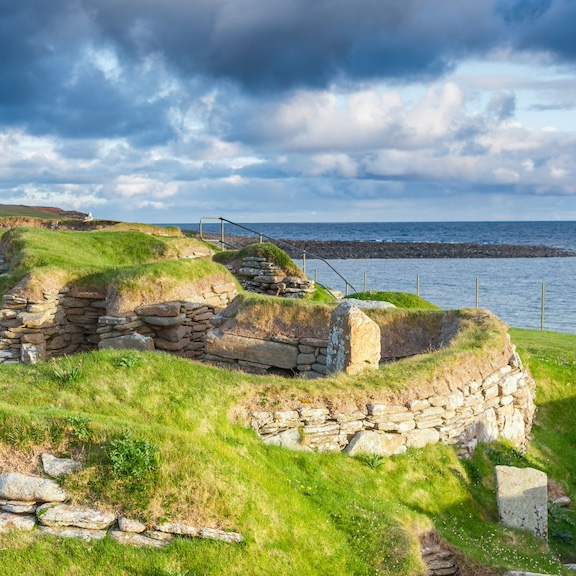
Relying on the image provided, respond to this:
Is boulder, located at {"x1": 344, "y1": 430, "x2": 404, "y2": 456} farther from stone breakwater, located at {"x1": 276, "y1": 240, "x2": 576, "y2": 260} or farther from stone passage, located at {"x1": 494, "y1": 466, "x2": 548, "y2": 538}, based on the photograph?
stone breakwater, located at {"x1": 276, "y1": 240, "x2": 576, "y2": 260}

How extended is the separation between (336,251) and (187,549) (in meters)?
81.1

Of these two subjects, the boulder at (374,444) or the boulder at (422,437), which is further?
the boulder at (422,437)

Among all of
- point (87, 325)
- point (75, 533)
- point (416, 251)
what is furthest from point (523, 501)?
point (416, 251)

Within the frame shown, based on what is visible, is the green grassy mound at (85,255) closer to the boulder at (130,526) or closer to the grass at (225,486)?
the grass at (225,486)

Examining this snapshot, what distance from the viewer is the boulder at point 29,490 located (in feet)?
24.2

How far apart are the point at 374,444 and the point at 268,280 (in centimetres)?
1637

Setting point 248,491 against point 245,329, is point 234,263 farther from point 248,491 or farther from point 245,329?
point 248,491

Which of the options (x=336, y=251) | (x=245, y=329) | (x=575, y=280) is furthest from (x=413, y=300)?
(x=336, y=251)

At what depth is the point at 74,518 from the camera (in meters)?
7.25

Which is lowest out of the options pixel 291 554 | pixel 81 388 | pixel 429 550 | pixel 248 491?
pixel 429 550

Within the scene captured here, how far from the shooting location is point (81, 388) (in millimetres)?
9852

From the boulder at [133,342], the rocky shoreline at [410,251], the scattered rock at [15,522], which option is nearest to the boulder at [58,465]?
the scattered rock at [15,522]

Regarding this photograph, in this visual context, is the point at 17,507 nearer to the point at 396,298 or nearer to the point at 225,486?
the point at 225,486

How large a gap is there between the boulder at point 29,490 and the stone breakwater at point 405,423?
360cm
